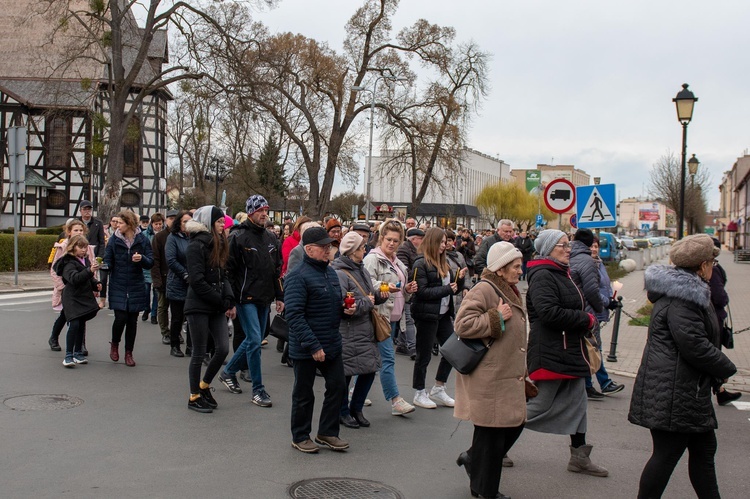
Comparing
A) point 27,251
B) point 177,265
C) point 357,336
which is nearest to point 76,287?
point 177,265

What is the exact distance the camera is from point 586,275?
812 centimetres

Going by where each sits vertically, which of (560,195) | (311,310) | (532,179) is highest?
(532,179)

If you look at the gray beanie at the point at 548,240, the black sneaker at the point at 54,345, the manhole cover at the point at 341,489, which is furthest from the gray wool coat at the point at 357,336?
the black sneaker at the point at 54,345

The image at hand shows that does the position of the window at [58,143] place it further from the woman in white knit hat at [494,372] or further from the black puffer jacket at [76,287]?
the woman in white knit hat at [494,372]

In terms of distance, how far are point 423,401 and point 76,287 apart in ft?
14.6

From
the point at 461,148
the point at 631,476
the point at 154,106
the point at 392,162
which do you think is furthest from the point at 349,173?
the point at 631,476

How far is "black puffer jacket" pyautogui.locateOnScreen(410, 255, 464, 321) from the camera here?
8023 millimetres

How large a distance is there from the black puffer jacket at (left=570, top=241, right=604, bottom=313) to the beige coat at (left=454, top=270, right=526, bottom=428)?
2914 mm

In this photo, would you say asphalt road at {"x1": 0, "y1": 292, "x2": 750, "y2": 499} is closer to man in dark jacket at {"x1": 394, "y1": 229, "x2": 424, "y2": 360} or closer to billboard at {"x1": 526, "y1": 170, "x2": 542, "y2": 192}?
man in dark jacket at {"x1": 394, "y1": 229, "x2": 424, "y2": 360}

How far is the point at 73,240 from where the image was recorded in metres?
9.72

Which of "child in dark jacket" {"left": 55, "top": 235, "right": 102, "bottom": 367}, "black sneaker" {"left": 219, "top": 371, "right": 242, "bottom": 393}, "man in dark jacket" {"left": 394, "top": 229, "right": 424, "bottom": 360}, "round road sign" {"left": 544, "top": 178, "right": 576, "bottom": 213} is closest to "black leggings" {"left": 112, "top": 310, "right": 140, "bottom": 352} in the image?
"child in dark jacket" {"left": 55, "top": 235, "right": 102, "bottom": 367}

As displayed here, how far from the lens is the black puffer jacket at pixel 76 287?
9594mm

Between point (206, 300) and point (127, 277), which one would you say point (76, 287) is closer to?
point (127, 277)

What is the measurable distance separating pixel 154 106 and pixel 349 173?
41.8 ft
